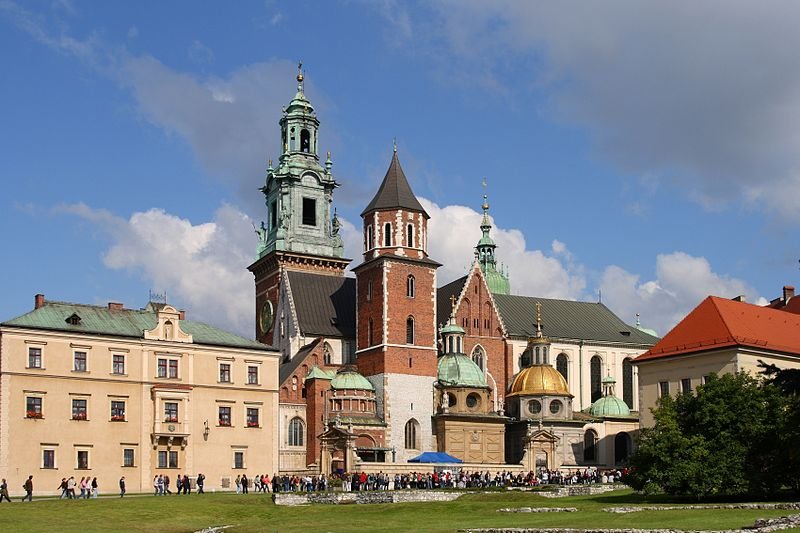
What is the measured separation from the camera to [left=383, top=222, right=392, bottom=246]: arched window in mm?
93144

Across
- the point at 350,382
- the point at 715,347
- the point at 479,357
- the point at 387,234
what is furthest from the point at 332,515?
the point at 479,357

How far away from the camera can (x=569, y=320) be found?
111375 millimetres

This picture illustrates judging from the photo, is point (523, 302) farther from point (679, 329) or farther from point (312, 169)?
point (679, 329)

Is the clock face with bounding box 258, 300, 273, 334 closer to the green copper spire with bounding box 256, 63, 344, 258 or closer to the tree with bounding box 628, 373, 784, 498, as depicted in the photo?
the green copper spire with bounding box 256, 63, 344, 258

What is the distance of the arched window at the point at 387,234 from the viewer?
93144 millimetres

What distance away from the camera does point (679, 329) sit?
80000 mm

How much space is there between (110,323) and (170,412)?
6436 millimetres

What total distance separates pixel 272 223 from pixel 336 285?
13442 millimetres

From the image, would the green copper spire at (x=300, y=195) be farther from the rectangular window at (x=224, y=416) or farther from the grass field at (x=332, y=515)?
the grass field at (x=332, y=515)

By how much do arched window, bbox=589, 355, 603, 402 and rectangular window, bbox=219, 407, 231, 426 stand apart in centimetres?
4386

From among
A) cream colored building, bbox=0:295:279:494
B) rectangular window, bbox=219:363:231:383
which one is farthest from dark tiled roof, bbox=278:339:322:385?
rectangular window, bbox=219:363:231:383

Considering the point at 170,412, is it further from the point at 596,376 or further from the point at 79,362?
the point at 596,376

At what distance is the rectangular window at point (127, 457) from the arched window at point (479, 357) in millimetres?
35924

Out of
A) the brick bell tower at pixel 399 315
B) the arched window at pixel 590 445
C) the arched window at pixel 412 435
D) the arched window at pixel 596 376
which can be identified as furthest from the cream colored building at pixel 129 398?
the arched window at pixel 596 376
